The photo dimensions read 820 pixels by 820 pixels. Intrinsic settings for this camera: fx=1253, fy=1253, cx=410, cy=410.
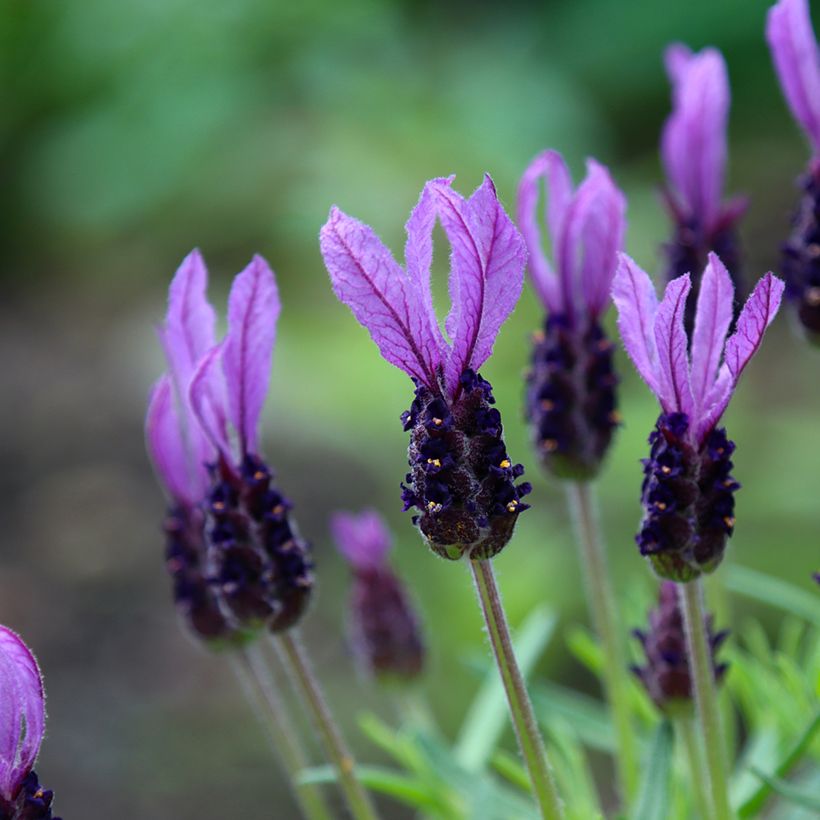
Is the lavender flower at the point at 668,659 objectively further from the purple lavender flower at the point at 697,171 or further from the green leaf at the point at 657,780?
the purple lavender flower at the point at 697,171

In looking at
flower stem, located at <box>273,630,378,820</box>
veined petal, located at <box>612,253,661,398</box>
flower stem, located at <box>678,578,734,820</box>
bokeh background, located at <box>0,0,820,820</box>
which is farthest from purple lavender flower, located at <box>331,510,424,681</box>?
bokeh background, located at <box>0,0,820,820</box>

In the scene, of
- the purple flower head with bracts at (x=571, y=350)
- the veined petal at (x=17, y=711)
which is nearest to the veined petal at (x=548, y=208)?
the purple flower head with bracts at (x=571, y=350)

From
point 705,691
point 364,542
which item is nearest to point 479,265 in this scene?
point 705,691

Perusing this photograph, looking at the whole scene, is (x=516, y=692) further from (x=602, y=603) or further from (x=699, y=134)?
(x=699, y=134)

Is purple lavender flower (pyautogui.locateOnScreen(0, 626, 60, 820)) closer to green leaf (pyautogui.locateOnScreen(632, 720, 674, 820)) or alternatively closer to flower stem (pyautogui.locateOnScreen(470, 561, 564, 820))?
flower stem (pyautogui.locateOnScreen(470, 561, 564, 820))

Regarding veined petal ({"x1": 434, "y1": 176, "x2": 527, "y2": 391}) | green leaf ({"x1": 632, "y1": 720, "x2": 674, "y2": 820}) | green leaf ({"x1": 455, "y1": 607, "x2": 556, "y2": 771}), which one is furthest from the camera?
green leaf ({"x1": 455, "y1": 607, "x2": 556, "y2": 771})

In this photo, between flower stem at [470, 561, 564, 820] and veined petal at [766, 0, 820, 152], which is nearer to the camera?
flower stem at [470, 561, 564, 820]
